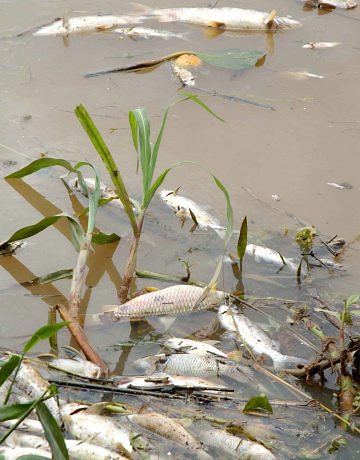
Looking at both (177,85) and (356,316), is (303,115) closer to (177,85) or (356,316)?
(177,85)

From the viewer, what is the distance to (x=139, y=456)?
3041mm

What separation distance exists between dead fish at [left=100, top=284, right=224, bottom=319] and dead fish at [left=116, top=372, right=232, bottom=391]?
1.46ft

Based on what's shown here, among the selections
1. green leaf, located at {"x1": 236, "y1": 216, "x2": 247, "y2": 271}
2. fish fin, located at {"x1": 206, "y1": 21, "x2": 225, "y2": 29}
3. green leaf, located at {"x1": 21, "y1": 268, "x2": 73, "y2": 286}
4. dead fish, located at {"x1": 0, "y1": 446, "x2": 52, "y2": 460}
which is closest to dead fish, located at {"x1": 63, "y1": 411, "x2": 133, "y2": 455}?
dead fish, located at {"x1": 0, "y1": 446, "x2": 52, "y2": 460}

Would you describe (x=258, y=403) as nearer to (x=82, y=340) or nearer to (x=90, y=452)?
(x=90, y=452)

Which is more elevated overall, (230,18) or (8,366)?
(8,366)

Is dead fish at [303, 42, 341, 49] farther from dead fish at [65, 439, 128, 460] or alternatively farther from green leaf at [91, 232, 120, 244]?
dead fish at [65, 439, 128, 460]

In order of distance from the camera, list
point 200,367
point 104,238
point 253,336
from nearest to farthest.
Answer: point 200,367
point 253,336
point 104,238

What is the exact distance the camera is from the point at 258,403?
3.19 meters

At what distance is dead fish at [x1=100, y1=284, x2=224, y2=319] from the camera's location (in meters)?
3.82

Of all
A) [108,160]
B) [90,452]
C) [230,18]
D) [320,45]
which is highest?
[108,160]

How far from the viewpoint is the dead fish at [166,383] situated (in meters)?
3.28

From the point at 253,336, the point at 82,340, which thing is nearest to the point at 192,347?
the point at 253,336

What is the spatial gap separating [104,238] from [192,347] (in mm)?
945

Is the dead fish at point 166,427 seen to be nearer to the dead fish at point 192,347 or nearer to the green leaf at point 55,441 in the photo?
the dead fish at point 192,347
